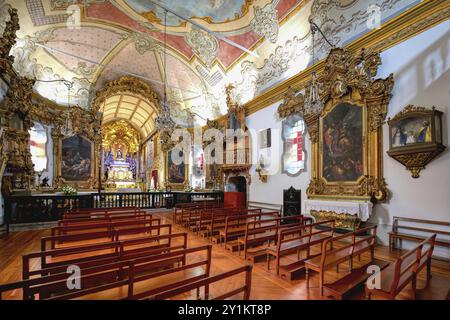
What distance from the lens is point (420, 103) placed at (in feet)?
15.4

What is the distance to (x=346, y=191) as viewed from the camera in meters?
5.99

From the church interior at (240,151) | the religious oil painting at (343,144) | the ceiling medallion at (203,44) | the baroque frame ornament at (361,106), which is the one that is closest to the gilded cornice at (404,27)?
the church interior at (240,151)

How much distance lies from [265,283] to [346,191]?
4.07 m

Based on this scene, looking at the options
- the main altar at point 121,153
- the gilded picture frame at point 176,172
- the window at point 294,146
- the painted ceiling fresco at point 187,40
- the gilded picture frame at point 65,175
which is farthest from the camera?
the main altar at point 121,153

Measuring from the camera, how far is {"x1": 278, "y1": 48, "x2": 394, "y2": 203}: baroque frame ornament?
5.36 meters

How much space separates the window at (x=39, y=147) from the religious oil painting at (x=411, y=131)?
13.8m

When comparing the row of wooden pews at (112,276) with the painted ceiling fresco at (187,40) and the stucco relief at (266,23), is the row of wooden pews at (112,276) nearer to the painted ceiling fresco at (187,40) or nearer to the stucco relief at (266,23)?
the painted ceiling fresco at (187,40)

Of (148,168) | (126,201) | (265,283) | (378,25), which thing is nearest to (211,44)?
(378,25)

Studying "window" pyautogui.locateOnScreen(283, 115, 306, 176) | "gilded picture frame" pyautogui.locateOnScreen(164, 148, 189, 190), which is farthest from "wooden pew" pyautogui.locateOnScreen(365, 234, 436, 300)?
"gilded picture frame" pyautogui.locateOnScreen(164, 148, 189, 190)

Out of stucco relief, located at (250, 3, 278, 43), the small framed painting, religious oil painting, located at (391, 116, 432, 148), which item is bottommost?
religious oil painting, located at (391, 116, 432, 148)

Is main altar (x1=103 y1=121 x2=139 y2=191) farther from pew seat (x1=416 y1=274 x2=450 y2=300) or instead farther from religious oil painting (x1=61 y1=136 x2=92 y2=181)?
pew seat (x1=416 y1=274 x2=450 y2=300)

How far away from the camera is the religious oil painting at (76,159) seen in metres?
11.6

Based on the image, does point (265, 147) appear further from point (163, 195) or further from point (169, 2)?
point (169, 2)

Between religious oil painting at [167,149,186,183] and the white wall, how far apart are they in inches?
455
